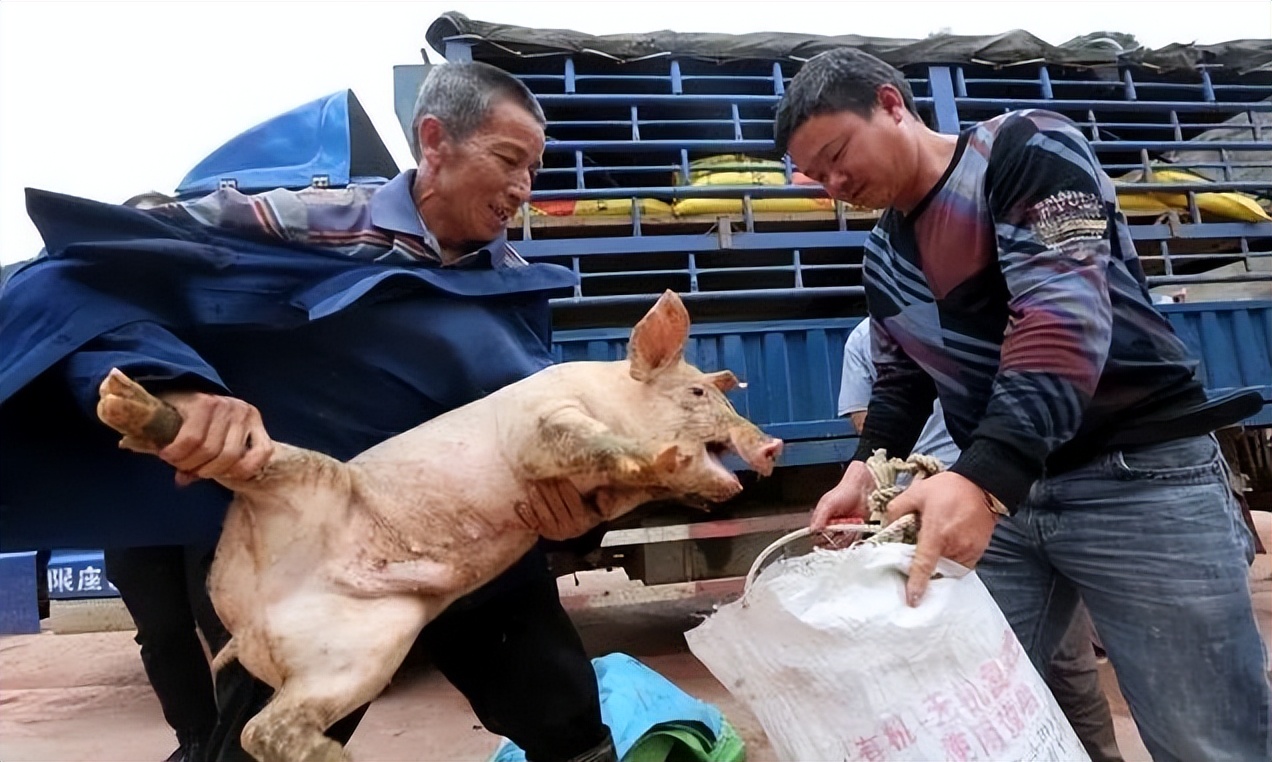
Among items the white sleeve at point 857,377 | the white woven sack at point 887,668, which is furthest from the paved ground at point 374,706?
the white woven sack at point 887,668

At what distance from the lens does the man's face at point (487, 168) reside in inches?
73.0

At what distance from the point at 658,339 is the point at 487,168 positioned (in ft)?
2.03

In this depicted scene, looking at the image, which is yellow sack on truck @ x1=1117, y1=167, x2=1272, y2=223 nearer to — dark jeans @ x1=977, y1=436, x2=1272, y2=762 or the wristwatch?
dark jeans @ x1=977, y1=436, x2=1272, y2=762

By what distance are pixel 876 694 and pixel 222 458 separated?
1.16 metres

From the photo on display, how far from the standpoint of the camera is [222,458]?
4.33 feet

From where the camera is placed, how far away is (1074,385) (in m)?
1.54

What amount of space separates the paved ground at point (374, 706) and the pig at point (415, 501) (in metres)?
2.63

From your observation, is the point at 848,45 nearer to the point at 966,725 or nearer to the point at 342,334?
the point at 342,334

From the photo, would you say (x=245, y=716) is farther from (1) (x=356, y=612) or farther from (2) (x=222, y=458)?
(2) (x=222, y=458)

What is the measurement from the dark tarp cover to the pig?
3722 mm

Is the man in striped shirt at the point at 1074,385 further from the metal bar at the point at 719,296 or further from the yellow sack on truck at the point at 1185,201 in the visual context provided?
the yellow sack on truck at the point at 1185,201

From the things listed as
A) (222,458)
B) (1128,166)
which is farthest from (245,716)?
(1128,166)

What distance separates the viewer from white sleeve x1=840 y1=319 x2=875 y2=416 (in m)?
3.84

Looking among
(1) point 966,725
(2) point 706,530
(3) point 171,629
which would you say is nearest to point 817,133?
(1) point 966,725
